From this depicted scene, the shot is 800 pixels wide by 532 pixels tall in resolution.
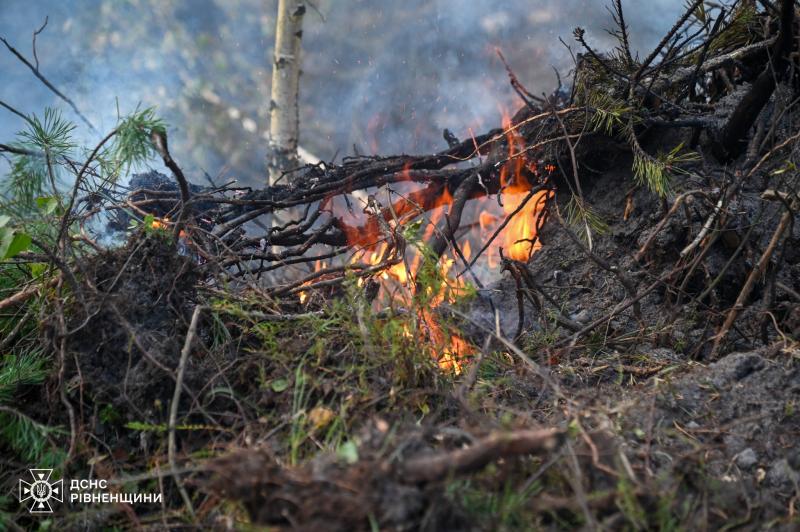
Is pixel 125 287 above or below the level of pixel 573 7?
below

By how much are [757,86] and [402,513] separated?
2.78 meters

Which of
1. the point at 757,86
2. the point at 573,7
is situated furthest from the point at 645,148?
the point at 573,7

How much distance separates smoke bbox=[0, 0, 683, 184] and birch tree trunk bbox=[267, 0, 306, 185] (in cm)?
229

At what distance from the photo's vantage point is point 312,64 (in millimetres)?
9578

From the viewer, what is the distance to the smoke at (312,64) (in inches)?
312

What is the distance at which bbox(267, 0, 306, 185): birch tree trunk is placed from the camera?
239 inches

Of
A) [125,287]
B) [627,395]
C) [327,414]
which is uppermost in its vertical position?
[125,287]

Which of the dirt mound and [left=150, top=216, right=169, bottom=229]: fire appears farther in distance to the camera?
[left=150, top=216, right=169, bottom=229]: fire

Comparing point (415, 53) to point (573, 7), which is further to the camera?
point (415, 53)

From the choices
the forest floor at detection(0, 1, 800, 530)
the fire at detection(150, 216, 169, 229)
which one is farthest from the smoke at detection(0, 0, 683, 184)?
the fire at detection(150, 216, 169, 229)

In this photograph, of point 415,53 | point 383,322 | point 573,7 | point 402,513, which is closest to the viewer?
point 402,513

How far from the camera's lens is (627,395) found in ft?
6.02

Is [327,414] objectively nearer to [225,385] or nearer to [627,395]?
[225,385]

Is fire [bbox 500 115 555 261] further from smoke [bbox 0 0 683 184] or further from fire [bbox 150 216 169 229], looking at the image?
smoke [bbox 0 0 683 184]
